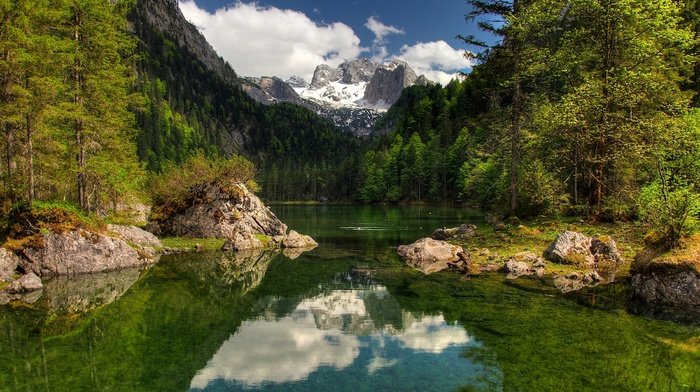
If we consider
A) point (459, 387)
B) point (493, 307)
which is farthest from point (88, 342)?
point (493, 307)

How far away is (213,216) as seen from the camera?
30266 mm

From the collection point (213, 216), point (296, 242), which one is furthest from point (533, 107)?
point (213, 216)

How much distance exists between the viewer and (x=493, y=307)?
1372cm

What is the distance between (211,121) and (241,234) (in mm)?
180038

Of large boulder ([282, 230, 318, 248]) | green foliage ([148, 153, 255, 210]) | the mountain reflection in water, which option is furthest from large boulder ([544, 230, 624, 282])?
green foliage ([148, 153, 255, 210])

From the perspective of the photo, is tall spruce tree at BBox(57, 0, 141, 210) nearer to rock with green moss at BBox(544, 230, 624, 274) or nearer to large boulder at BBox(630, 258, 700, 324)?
rock with green moss at BBox(544, 230, 624, 274)

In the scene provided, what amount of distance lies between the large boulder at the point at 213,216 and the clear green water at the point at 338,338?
11853mm

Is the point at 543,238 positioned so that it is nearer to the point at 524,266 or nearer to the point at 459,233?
the point at 524,266

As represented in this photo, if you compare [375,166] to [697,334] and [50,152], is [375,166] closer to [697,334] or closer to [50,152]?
[50,152]

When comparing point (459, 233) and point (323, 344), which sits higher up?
point (459, 233)

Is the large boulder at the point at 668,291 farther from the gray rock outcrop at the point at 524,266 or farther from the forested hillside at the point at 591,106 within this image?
the gray rock outcrop at the point at 524,266

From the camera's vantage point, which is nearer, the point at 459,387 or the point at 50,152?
the point at 459,387

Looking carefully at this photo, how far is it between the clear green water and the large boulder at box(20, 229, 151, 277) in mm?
1329

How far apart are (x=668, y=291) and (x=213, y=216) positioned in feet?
88.7
